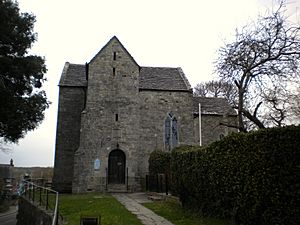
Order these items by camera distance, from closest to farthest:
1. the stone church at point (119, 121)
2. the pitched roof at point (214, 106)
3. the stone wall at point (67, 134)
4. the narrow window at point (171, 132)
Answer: the stone church at point (119, 121)
the stone wall at point (67, 134)
the narrow window at point (171, 132)
the pitched roof at point (214, 106)

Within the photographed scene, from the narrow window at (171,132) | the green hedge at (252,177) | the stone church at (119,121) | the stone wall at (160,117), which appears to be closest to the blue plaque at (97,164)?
the stone church at (119,121)

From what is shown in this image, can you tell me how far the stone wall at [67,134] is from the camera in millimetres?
29688

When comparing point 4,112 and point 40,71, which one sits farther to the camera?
point 40,71

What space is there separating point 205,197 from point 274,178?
5145 millimetres

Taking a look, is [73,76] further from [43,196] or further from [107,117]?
[43,196]

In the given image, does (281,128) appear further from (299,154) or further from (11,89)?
(11,89)

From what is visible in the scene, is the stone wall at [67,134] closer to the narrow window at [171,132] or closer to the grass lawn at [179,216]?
the narrow window at [171,132]

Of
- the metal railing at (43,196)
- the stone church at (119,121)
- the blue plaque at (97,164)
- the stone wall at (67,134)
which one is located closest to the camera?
the metal railing at (43,196)

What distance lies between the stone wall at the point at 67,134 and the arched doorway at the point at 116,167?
157 inches

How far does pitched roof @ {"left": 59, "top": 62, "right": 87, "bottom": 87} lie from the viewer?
3169 centimetres

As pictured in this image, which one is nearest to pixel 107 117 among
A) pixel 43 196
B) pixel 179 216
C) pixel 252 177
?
pixel 43 196

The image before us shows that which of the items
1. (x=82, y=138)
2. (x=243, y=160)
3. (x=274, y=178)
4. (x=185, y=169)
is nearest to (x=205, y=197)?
(x=185, y=169)

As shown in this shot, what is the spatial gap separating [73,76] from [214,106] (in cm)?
1437

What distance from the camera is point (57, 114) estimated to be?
101 ft
